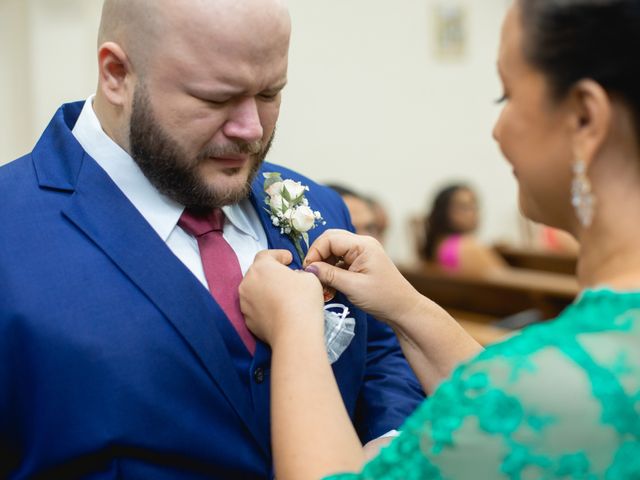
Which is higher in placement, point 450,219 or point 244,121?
point 244,121

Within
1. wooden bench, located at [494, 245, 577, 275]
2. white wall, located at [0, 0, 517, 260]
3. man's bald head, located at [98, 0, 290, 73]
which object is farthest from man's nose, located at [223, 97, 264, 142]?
wooden bench, located at [494, 245, 577, 275]

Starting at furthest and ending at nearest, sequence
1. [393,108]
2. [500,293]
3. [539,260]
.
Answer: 1. [393,108]
2. [539,260]
3. [500,293]

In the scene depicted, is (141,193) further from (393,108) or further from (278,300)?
(393,108)

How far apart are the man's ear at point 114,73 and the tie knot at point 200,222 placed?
0.88 feet

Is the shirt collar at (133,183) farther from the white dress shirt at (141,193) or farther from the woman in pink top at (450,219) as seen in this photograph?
the woman in pink top at (450,219)

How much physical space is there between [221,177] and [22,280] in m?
0.45

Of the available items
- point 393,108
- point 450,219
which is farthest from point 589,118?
point 393,108

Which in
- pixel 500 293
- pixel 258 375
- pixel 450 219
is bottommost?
pixel 500 293

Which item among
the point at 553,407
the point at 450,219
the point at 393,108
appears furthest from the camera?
the point at 393,108

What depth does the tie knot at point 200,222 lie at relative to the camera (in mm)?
1663

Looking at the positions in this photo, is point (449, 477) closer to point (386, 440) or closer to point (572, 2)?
point (386, 440)

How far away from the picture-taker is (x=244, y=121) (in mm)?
1595

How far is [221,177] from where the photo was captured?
164cm

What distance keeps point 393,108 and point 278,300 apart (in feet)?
21.9
